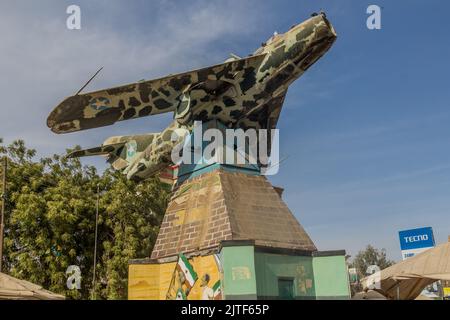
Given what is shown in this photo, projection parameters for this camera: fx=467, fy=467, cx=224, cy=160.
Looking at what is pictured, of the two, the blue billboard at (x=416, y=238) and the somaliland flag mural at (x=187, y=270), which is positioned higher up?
the blue billboard at (x=416, y=238)

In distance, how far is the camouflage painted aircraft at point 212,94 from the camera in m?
13.7

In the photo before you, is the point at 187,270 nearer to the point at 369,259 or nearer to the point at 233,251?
the point at 233,251

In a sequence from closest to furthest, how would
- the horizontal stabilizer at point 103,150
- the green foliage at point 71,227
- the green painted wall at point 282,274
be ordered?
the green painted wall at point 282,274
the horizontal stabilizer at point 103,150
the green foliage at point 71,227

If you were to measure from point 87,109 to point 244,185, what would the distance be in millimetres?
5364

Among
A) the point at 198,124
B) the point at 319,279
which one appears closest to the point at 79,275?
the point at 198,124

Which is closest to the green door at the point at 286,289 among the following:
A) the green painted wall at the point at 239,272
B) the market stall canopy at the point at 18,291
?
the green painted wall at the point at 239,272

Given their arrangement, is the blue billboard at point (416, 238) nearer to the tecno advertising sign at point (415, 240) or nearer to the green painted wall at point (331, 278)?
the tecno advertising sign at point (415, 240)

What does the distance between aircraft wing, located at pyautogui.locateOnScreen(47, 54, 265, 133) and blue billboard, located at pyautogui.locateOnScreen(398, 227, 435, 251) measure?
992 cm

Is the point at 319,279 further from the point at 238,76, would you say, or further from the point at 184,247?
the point at 238,76

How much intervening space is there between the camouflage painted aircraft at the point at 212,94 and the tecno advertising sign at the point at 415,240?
8.42 meters

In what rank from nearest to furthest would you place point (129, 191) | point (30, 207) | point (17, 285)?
point (17, 285) → point (30, 207) → point (129, 191)

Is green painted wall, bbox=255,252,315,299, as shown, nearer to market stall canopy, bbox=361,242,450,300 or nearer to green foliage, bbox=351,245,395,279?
market stall canopy, bbox=361,242,450,300

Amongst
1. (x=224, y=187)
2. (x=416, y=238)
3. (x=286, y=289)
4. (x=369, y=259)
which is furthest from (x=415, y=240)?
(x=369, y=259)
